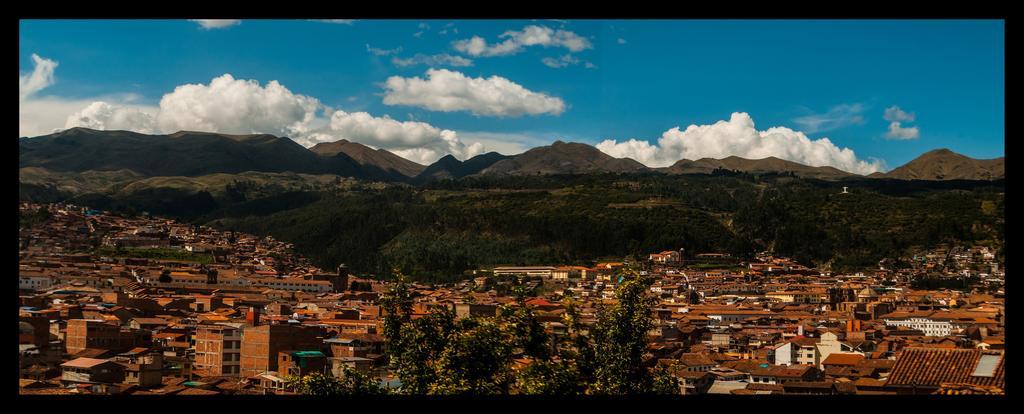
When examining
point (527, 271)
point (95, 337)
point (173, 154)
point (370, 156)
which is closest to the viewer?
point (95, 337)

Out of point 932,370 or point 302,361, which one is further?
point 302,361

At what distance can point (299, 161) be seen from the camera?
107m

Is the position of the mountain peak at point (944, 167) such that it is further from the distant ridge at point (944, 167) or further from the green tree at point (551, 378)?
the green tree at point (551, 378)

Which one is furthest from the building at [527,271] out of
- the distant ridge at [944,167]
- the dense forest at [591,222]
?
the distant ridge at [944,167]

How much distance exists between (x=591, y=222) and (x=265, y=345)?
30.3 metres

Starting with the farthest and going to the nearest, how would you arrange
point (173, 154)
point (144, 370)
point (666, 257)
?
point (173, 154) < point (666, 257) < point (144, 370)

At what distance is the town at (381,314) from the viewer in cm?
1184

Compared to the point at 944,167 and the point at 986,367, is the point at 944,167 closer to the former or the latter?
the point at 944,167

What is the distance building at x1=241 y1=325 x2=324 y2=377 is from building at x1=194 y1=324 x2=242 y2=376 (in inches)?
11.3

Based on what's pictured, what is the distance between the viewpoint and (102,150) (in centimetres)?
8662

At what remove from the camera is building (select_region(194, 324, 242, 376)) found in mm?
16094

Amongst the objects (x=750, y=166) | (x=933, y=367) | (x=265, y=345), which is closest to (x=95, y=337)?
(x=265, y=345)

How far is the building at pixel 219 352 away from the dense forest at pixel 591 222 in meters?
20.3

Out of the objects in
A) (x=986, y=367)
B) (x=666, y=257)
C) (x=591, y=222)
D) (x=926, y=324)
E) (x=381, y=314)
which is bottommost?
(x=926, y=324)
